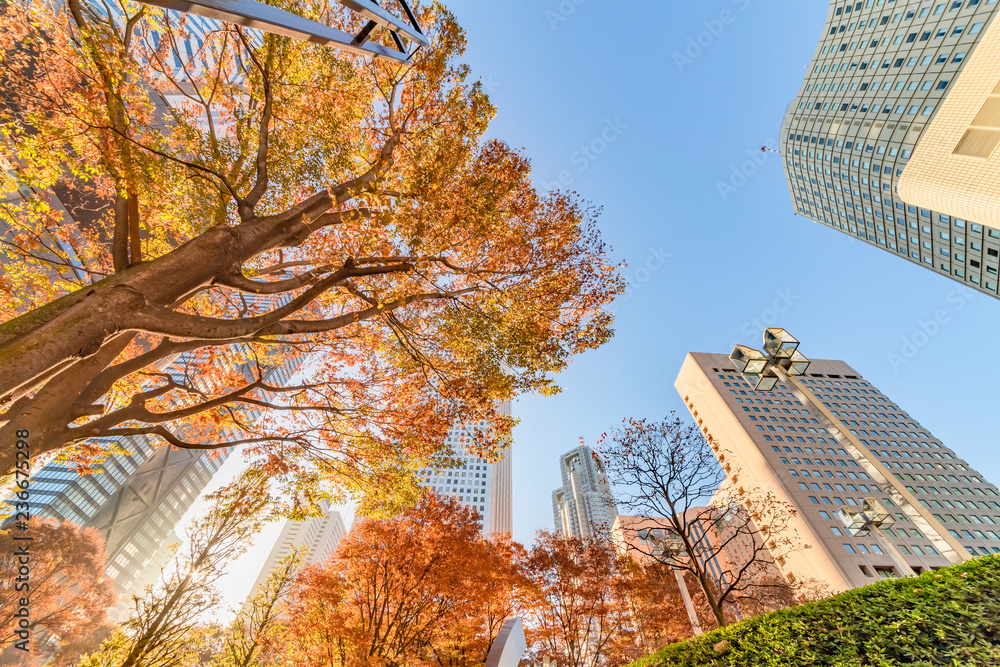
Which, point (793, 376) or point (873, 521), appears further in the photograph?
point (873, 521)

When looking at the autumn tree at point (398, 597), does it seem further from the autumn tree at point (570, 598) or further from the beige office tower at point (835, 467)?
the beige office tower at point (835, 467)

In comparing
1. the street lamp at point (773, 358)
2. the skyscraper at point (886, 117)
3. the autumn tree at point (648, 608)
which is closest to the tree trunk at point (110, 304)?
the street lamp at point (773, 358)

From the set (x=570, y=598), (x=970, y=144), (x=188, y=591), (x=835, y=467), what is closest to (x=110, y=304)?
(x=188, y=591)

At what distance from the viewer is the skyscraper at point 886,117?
39.6 m

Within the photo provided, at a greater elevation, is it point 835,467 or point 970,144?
point 835,467

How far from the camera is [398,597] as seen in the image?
38.4 ft

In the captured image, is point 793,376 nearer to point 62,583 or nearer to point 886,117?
point 62,583

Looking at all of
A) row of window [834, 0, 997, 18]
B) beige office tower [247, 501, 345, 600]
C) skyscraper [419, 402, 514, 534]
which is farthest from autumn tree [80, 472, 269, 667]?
beige office tower [247, 501, 345, 600]

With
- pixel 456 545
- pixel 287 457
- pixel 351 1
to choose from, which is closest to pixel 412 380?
pixel 287 457

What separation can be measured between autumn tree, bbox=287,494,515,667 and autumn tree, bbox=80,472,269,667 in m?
2.98

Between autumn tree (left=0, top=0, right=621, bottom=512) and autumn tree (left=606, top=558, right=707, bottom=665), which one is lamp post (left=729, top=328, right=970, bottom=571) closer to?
autumn tree (left=0, top=0, right=621, bottom=512)

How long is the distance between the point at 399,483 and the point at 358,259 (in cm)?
471

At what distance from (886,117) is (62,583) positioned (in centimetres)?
8824

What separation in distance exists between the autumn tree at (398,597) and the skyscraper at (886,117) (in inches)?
2400
